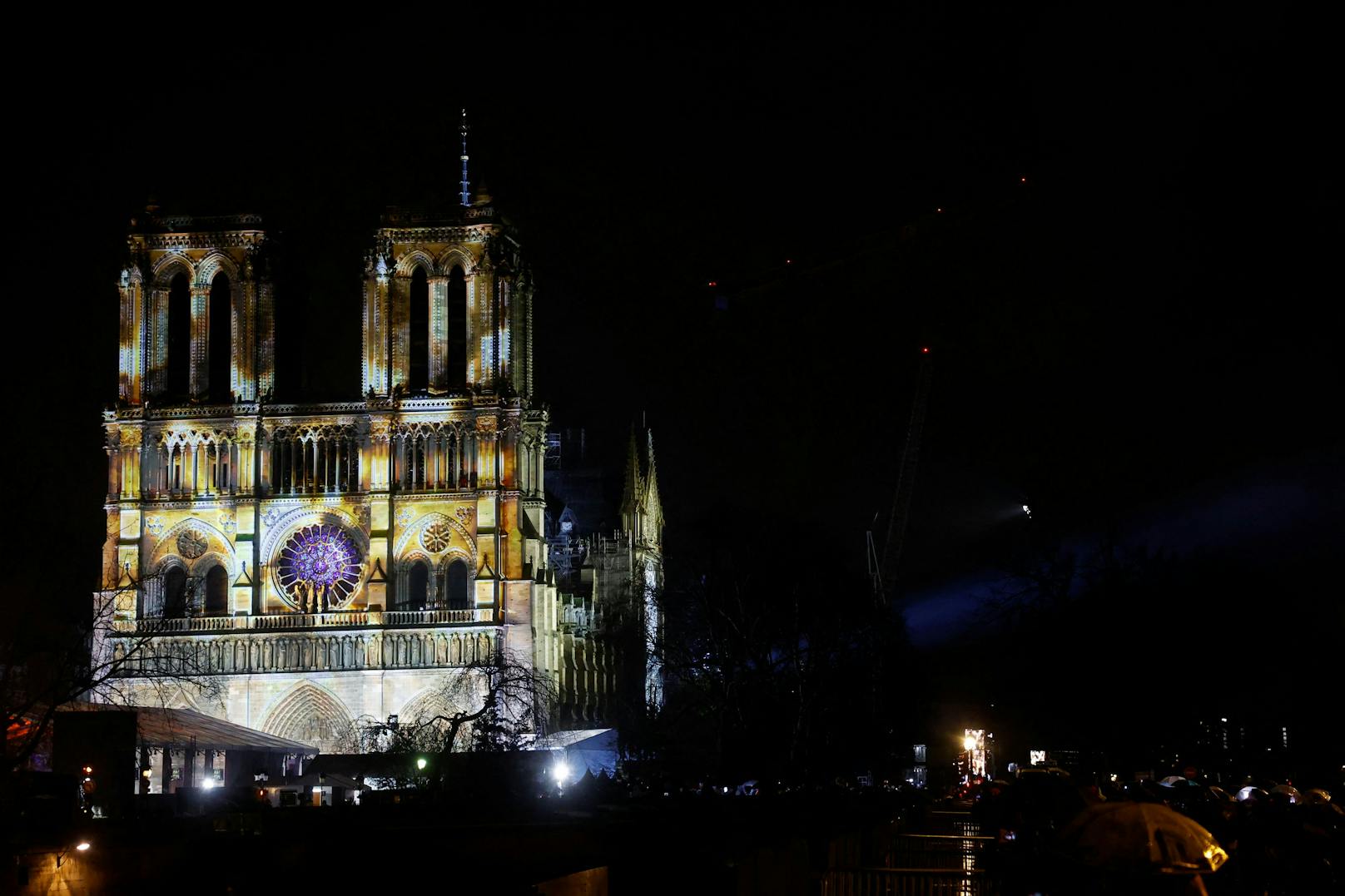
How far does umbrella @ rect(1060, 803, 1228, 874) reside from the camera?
17.3 meters

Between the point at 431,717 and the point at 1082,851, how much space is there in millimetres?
80490

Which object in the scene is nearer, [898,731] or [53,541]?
[53,541]

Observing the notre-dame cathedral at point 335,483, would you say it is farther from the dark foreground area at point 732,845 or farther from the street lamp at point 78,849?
the street lamp at point 78,849

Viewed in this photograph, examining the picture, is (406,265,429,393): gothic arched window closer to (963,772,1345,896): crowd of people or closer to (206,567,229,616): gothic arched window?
(206,567,229,616): gothic arched window

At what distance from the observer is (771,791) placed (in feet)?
204

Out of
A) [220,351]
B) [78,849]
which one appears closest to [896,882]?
[78,849]

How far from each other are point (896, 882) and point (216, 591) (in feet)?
266

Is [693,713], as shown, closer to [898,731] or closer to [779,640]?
[898,731]

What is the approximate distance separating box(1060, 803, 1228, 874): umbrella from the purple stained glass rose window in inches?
3389

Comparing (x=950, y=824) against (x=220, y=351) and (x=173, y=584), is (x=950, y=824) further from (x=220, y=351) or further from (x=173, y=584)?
(x=220, y=351)

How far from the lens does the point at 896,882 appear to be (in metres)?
26.9

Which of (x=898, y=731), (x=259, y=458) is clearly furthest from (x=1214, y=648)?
(x=259, y=458)

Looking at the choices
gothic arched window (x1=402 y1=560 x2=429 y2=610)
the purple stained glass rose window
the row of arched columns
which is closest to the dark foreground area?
the row of arched columns

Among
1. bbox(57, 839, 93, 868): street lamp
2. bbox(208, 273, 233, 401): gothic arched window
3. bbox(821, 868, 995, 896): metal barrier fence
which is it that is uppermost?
bbox(208, 273, 233, 401): gothic arched window
